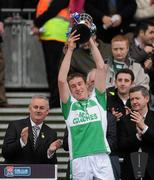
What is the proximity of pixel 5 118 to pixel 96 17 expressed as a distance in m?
1.91

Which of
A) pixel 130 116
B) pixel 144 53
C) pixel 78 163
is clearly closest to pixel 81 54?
pixel 144 53

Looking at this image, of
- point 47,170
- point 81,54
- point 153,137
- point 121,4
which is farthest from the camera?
point 121,4

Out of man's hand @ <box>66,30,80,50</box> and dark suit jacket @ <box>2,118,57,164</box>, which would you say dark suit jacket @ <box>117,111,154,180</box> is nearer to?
dark suit jacket @ <box>2,118,57,164</box>

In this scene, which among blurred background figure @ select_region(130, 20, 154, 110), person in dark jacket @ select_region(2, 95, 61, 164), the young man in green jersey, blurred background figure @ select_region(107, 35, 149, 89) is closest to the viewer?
the young man in green jersey

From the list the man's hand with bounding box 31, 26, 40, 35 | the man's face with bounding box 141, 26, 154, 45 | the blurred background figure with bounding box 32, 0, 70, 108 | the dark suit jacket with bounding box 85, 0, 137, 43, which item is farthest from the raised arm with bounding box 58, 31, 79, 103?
the dark suit jacket with bounding box 85, 0, 137, 43

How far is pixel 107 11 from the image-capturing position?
46.0ft

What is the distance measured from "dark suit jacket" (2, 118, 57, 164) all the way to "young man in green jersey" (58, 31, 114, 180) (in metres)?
0.65

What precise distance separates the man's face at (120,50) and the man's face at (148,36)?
3.12 feet

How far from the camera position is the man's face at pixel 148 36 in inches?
536

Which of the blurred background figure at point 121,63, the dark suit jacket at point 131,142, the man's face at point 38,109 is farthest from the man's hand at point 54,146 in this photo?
the blurred background figure at point 121,63

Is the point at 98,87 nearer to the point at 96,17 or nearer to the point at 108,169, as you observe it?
the point at 108,169

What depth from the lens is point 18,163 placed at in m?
11.1

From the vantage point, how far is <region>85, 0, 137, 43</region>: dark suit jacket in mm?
13898

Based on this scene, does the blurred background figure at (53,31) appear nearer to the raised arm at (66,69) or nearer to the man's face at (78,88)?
the man's face at (78,88)
